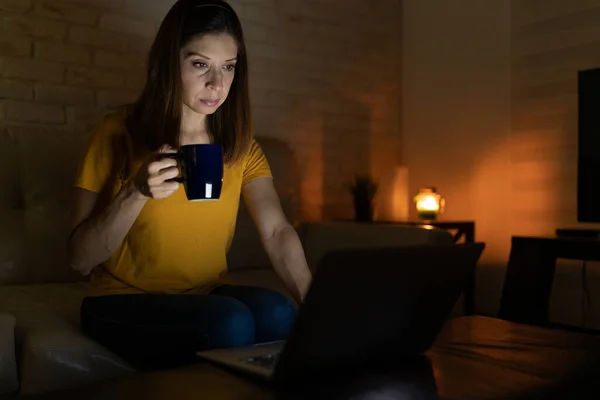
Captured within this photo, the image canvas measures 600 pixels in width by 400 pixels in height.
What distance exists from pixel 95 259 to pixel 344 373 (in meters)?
0.61

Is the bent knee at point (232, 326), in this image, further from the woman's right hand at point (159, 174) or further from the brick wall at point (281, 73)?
the brick wall at point (281, 73)

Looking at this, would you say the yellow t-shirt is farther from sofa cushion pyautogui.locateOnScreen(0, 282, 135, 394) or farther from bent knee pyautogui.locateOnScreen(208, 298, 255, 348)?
bent knee pyautogui.locateOnScreen(208, 298, 255, 348)

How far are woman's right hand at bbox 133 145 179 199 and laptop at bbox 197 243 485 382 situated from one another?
0.31 m

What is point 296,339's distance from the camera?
0.87m

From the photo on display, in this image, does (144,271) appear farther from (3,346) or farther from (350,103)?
(350,103)

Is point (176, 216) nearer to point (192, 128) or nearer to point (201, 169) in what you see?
point (192, 128)

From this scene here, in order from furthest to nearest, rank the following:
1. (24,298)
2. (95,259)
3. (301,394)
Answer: (24,298)
(95,259)
(301,394)

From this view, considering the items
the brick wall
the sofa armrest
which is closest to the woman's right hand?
the sofa armrest

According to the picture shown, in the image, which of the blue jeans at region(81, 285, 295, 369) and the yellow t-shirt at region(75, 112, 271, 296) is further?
the yellow t-shirt at region(75, 112, 271, 296)

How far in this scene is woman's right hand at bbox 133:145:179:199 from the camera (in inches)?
45.9

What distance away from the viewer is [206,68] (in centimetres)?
144

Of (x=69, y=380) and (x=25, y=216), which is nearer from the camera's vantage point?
(x=69, y=380)

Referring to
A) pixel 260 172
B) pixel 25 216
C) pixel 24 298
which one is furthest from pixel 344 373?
pixel 25 216

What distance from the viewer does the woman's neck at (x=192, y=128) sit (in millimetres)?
1509
